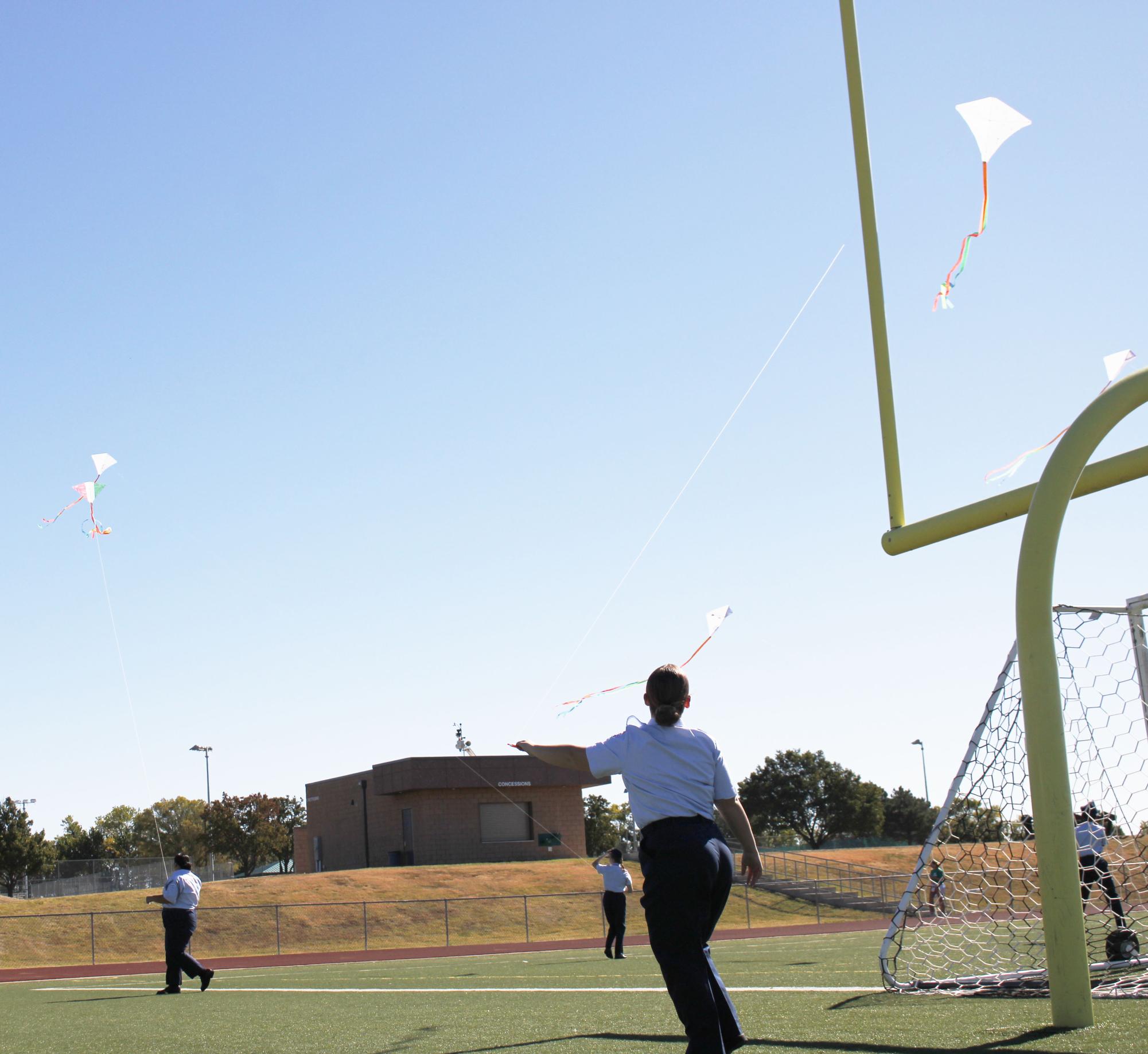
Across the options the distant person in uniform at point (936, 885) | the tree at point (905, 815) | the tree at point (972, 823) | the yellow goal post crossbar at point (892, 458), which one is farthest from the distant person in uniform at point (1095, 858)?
the tree at point (905, 815)

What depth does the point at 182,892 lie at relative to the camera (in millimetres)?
13266

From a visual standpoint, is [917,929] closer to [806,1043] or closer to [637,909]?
[806,1043]

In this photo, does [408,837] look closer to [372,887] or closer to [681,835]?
[372,887]

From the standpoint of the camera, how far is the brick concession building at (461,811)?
162 feet

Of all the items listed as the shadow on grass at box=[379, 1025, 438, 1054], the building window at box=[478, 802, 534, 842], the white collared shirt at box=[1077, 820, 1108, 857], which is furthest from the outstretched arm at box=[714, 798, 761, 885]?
the building window at box=[478, 802, 534, 842]

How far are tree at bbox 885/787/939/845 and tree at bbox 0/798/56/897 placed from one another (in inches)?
2437

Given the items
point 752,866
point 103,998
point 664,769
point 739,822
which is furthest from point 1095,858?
point 103,998

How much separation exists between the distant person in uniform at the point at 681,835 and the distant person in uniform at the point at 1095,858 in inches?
188

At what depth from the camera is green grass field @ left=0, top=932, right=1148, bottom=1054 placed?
5.18 metres

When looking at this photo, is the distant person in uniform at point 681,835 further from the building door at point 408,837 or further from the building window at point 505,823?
the building window at point 505,823

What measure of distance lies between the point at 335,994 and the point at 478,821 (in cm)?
4003

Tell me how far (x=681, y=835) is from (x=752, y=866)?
0.66 meters

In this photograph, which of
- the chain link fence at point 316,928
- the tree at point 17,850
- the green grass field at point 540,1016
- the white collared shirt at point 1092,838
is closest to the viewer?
the green grass field at point 540,1016

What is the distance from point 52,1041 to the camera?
26.1 ft
